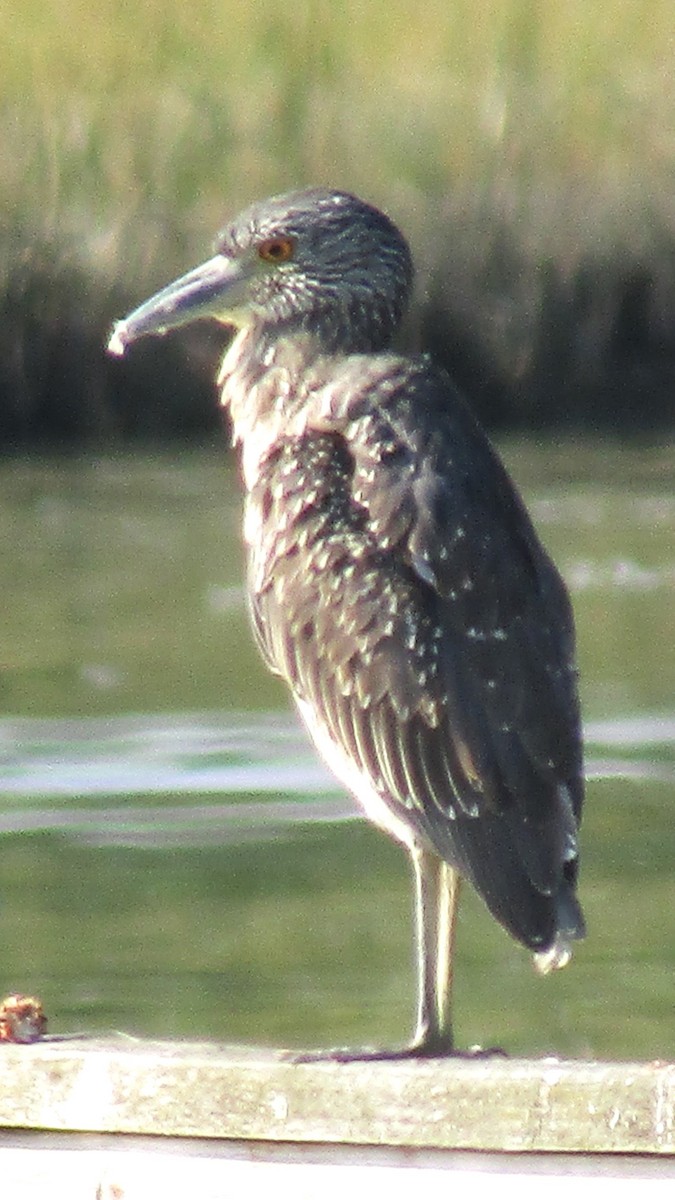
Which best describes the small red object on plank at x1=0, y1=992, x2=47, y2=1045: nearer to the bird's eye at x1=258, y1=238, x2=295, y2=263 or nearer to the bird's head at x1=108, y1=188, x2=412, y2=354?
the bird's head at x1=108, y1=188, x2=412, y2=354

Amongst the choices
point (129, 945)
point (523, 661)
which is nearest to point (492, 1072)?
point (523, 661)

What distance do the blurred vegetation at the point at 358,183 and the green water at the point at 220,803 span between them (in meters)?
0.60

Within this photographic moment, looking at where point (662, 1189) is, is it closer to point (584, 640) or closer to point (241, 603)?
point (584, 640)

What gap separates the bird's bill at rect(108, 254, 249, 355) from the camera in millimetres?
5742

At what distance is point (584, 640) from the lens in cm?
1373

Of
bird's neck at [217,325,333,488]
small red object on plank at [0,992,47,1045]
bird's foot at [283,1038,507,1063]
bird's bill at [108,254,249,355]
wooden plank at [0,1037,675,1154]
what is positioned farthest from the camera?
bird's bill at [108,254,249,355]

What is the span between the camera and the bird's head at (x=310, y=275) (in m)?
5.79

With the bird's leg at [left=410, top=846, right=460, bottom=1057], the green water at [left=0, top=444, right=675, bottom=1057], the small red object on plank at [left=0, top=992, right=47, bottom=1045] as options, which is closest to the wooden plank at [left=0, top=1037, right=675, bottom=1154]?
the small red object on plank at [left=0, top=992, right=47, bottom=1045]

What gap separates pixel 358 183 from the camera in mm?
18406

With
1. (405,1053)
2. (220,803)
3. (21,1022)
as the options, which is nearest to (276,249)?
(405,1053)

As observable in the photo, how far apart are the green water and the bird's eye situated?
10.1 feet

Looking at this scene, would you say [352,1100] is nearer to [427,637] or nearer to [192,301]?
[427,637]

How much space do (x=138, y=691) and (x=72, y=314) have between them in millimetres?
4514

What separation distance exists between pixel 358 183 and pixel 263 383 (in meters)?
12.8
